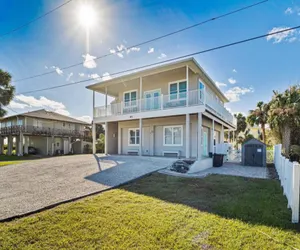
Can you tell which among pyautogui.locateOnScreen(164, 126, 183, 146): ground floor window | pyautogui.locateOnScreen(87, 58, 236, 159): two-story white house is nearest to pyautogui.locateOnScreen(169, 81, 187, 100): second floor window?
pyautogui.locateOnScreen(87, 58, 236, 159): two-story white house

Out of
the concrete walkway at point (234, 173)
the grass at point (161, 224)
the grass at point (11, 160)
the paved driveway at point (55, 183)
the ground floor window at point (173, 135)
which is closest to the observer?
the grass at point (161, 224)

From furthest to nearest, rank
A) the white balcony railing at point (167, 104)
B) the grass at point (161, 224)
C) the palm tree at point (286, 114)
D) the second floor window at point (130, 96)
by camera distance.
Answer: the second floor window at point (130, 96) → the palm tree at point (286, 114) → the white balcony railing at point (167, 104) → the grass at point (161, 224)

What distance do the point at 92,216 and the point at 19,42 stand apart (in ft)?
43.7

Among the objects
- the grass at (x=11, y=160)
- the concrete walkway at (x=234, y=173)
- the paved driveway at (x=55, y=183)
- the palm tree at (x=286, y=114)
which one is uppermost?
the palm tree at (x=286, y=114)

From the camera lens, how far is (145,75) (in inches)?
563

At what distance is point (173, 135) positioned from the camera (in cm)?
1522

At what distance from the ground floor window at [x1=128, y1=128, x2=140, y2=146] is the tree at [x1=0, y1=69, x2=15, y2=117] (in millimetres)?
15710

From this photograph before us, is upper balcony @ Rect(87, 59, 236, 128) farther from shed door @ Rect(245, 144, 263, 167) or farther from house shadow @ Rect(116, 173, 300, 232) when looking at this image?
house shadow @ Rect(116, 173, 300, 232)

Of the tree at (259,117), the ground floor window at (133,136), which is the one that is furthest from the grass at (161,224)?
the tree at (259,117)

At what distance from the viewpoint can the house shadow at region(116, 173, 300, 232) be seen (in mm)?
4469

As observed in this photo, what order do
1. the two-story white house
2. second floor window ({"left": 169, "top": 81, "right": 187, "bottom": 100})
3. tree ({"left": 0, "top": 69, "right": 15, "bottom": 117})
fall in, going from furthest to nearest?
tree ({"left": 0, "top": 69, "right": 15, "bottom": 117}), second floor window ({"left": 169, "top": 81, "right": 187, "bottom": 100}), the two-story white house

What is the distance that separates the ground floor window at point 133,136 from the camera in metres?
17.1

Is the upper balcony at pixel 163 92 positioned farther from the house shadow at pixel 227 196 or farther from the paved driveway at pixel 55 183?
the house shadow at pixel 227 196

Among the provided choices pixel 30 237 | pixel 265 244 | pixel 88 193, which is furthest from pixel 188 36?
pixel 30 237
